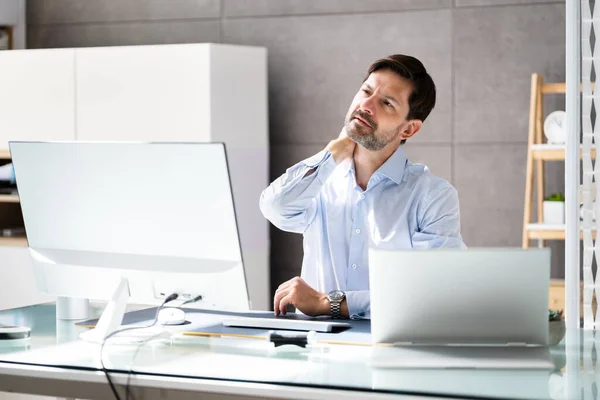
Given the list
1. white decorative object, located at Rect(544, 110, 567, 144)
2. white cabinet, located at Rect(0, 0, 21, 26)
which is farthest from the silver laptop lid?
white cabinet, located at Rect(0, 0, 21, 26)

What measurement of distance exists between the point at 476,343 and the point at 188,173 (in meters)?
0.78

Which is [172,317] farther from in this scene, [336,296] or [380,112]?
[380,112]

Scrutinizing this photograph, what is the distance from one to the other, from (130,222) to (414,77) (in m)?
1.16

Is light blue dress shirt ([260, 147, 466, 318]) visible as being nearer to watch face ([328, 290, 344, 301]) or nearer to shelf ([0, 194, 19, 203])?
watch face ([328, 290, 344, 301])

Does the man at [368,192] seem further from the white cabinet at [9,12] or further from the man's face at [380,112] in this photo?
the white cabinet at [9,12]

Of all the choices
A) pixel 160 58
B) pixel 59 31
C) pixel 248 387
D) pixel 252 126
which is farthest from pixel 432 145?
pixel 248 387

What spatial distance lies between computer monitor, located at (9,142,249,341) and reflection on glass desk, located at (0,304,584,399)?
0.12m

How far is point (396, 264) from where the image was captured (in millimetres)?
1988

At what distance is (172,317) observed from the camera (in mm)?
2541

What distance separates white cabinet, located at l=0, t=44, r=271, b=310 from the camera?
4840mm

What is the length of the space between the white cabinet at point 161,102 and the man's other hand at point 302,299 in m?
2.24

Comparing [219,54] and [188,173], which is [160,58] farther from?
[188,173]

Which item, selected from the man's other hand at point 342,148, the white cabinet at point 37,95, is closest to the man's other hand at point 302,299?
the man's other hand at point 342,148

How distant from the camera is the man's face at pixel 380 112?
114 inches
